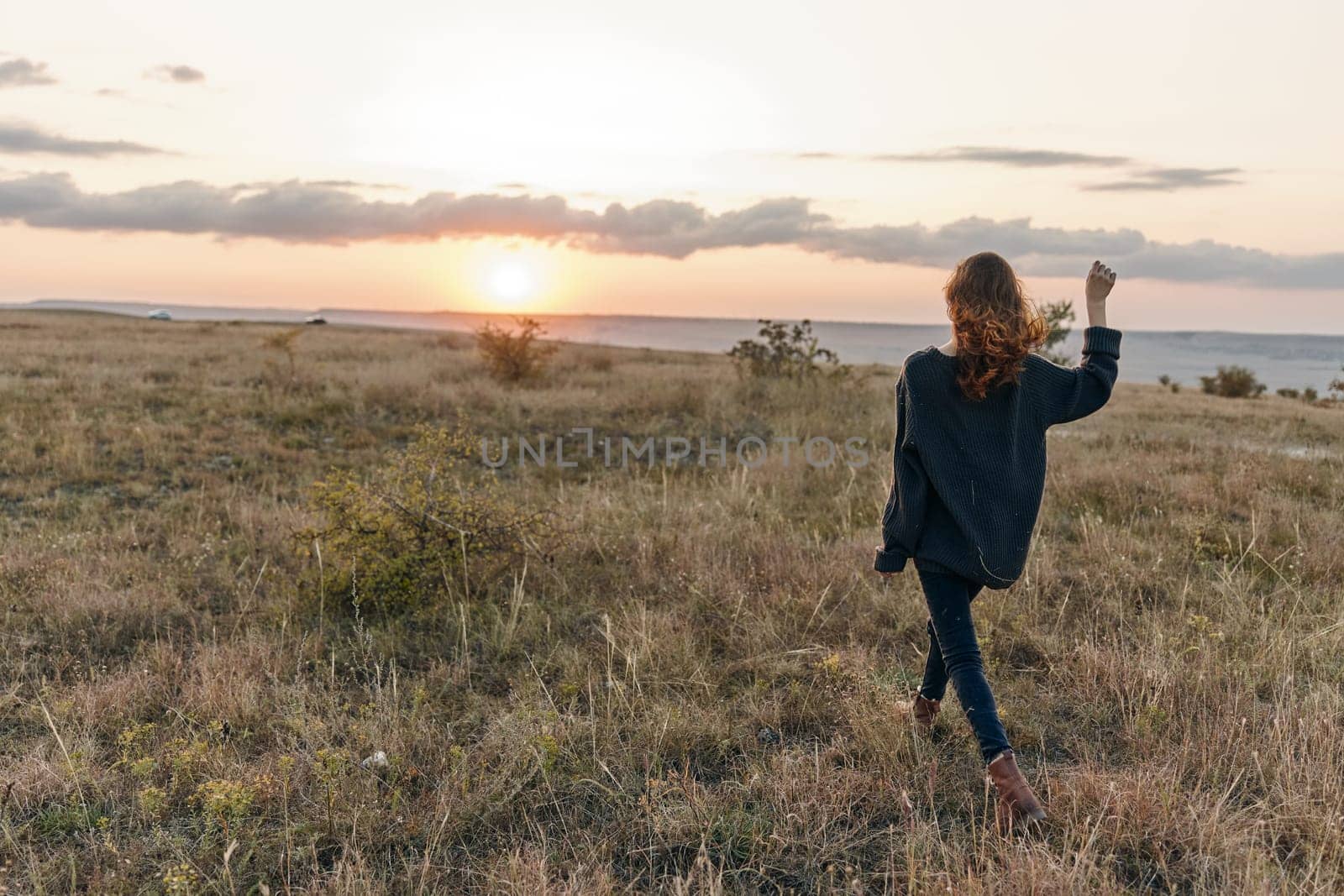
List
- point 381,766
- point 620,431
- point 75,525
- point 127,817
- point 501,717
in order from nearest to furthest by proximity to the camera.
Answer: point 127,817, point 381,766, point 501,717, point 75,525, point 620,431

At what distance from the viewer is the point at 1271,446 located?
34.4 ft

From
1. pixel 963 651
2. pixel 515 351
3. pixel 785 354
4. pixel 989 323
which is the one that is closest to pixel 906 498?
pixel 963 651

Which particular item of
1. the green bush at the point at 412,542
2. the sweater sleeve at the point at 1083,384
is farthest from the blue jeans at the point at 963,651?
the green bush at the point at 412,542

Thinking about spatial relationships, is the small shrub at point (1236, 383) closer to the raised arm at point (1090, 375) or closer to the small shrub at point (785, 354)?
the small shrub at point (785, 354)

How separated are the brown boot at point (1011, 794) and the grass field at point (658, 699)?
82mm

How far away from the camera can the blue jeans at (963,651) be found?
9.87 feet

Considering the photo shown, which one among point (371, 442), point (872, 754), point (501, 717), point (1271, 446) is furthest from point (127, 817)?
point (1271, 446)

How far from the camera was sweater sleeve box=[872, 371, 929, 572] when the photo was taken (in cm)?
321

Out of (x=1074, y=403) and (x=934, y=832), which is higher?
(x=1074, y=403)

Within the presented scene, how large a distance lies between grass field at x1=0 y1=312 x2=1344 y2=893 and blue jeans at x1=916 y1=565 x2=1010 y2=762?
13.9 inches

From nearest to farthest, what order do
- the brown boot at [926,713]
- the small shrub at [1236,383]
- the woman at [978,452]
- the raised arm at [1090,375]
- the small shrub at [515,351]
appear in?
the woman at [978,452] → the raised arm at [1090,375] → the brown boot at [926,713] → the small shrub at [515,351] → the small shrub at [1236,383]

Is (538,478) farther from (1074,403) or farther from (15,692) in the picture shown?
(1074,403)

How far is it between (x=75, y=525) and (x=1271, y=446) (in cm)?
1318

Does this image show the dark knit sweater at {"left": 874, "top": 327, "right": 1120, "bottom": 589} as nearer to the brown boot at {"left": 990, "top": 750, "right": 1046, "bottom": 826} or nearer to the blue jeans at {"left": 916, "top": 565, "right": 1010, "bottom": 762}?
the blue jeans at {"left": 916, "top": 565, "right": 1010, "bottom": 762}
